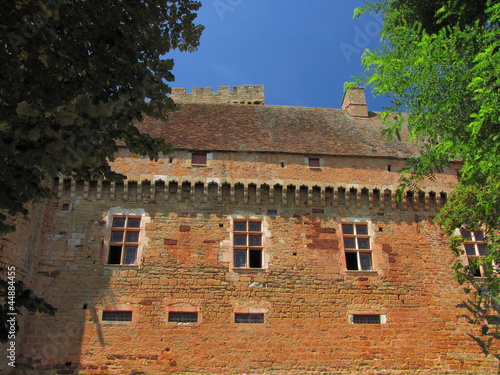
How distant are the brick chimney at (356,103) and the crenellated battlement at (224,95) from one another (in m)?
3.72

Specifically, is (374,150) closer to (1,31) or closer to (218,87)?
(218,87)

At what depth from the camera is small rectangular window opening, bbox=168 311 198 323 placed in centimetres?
1155

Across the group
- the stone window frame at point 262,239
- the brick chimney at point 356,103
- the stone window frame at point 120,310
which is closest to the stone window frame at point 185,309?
the stone window frame at point 120,310

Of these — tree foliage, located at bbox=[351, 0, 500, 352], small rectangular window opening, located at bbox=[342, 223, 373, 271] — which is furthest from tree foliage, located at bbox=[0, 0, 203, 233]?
small rectangular window opening, located at bbox=[342, 223, 373, 271]

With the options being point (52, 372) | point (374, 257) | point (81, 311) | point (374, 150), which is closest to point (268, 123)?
point (374, 150)

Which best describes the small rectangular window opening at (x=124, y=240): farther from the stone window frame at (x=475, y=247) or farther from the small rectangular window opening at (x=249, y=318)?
the stone window frame at (x=475, y=247)

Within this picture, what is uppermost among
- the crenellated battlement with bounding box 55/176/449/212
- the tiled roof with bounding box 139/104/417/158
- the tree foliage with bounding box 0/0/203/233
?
the tiled roof with bounding box 139/104/417/158

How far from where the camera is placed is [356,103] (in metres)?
18.3

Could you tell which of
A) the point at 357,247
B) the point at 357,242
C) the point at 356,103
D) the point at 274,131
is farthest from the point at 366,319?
the point at 356,103

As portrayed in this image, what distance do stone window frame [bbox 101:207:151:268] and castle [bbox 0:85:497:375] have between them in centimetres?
3

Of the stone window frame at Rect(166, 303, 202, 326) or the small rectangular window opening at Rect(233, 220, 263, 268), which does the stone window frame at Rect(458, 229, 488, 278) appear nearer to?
the small rectangular window opening at Rect(233, 220, 263, 268)

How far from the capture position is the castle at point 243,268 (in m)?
11.2

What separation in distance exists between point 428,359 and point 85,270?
8836 mm

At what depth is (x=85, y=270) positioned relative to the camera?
11852 millimetres
